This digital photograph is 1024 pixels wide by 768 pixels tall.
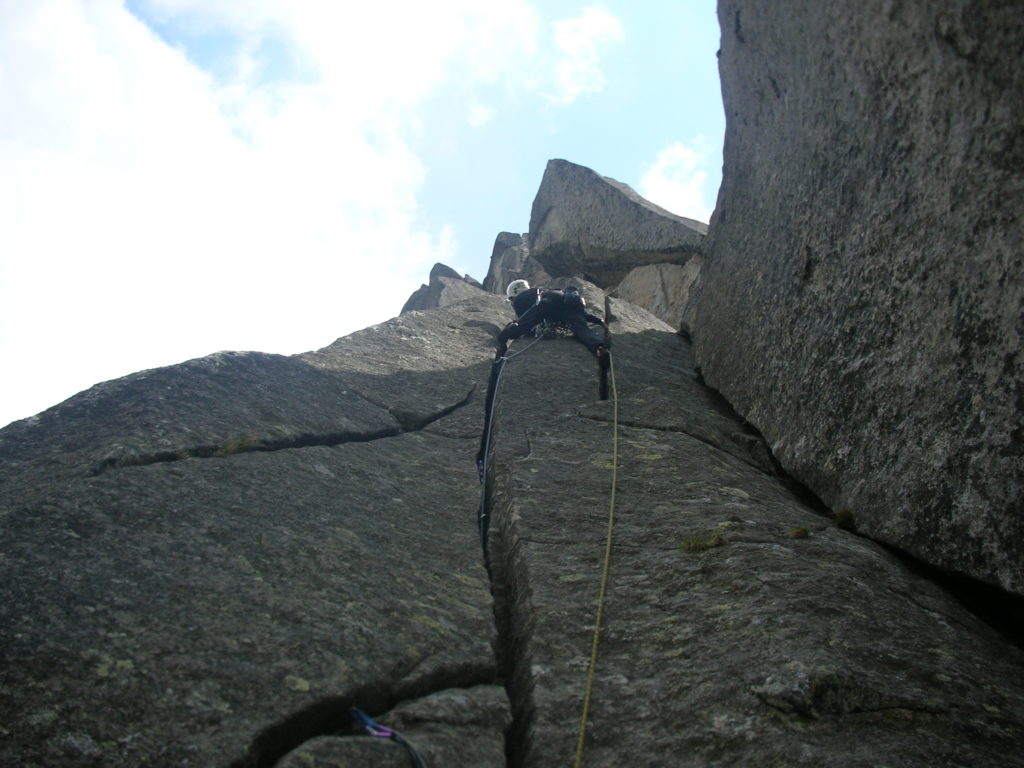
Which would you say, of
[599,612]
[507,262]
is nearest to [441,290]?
[507,262]

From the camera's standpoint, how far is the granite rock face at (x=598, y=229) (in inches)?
659

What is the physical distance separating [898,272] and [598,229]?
1327 cm

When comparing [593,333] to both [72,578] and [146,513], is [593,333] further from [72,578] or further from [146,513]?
[72,578]

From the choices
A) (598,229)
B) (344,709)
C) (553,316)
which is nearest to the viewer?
(344,709)

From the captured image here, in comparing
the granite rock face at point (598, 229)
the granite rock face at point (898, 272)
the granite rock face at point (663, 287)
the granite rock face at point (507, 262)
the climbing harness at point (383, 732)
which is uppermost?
the granite rock face at point (507, 262)

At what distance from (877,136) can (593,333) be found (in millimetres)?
5735

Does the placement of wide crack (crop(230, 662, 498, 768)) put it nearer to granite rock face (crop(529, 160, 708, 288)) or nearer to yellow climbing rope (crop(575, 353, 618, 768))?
yellow climbing rope (crop(575, 353, 618, 768))

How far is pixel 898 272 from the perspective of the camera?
5797mm

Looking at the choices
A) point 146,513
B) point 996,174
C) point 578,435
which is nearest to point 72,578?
point 146,513

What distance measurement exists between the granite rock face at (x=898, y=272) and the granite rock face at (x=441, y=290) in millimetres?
15827

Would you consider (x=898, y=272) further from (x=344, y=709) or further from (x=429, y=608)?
(x=344, y=709)

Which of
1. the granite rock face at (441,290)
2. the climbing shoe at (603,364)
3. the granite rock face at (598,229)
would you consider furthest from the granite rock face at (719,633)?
the granite rock face at (441,290)

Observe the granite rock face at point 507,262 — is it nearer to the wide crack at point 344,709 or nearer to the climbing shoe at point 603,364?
the climbing shoe at point 603,364

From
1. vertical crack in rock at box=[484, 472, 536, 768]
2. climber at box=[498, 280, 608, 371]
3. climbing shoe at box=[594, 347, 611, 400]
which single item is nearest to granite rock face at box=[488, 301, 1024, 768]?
vertical crack in rock at box=[484, 472, 536, 768]
